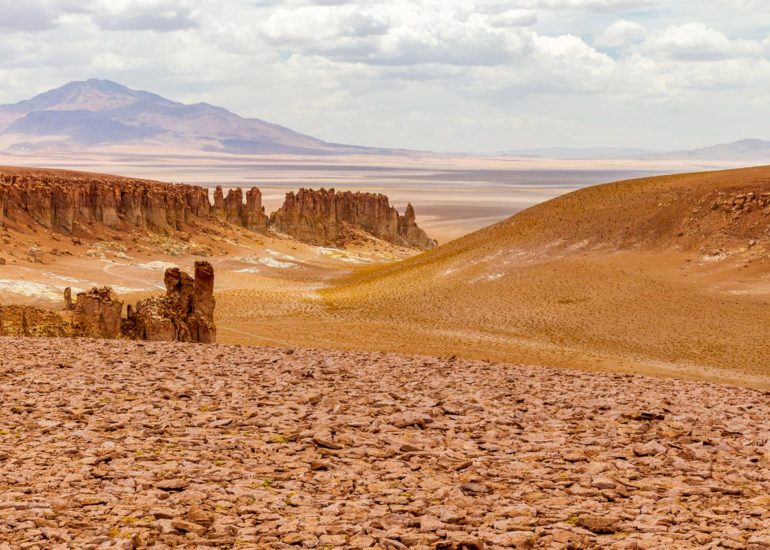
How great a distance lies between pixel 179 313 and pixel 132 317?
1.41 m

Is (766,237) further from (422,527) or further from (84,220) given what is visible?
(84,220)

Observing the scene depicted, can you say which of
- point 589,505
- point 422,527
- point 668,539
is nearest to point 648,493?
point 589,505

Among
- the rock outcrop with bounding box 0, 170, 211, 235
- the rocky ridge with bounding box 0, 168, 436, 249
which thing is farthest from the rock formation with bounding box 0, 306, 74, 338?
the rock outcrop with bounding box 0, 170, 211, 235

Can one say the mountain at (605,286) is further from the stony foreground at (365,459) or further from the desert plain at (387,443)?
the stony foreground at (365,459)

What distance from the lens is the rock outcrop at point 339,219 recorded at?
9294 centimetres

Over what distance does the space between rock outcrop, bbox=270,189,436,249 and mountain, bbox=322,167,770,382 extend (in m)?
41.4

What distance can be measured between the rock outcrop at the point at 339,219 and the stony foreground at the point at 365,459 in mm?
76333

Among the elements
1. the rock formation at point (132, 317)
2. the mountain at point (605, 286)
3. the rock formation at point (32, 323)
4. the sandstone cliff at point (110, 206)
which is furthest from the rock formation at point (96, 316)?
the sandstone cliff at point (110, 206)

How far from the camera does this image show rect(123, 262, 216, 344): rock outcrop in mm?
25375

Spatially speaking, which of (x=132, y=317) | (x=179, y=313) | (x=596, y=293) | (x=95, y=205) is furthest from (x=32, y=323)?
(x=95, y=205)

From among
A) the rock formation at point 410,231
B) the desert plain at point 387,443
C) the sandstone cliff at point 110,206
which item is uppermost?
the sandstone cliff at point 110,206

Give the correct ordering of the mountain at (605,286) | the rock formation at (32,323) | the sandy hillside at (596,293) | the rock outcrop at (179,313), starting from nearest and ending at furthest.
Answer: the rock formation at (32,323), the rock outcrop at (179,313), the sandy hillside at (596,293), the mountain at (605,286)

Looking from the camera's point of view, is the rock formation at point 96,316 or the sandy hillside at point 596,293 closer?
the rock formation at point 96,316

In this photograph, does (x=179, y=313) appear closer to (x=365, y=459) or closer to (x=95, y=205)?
(x=365, y=459)
